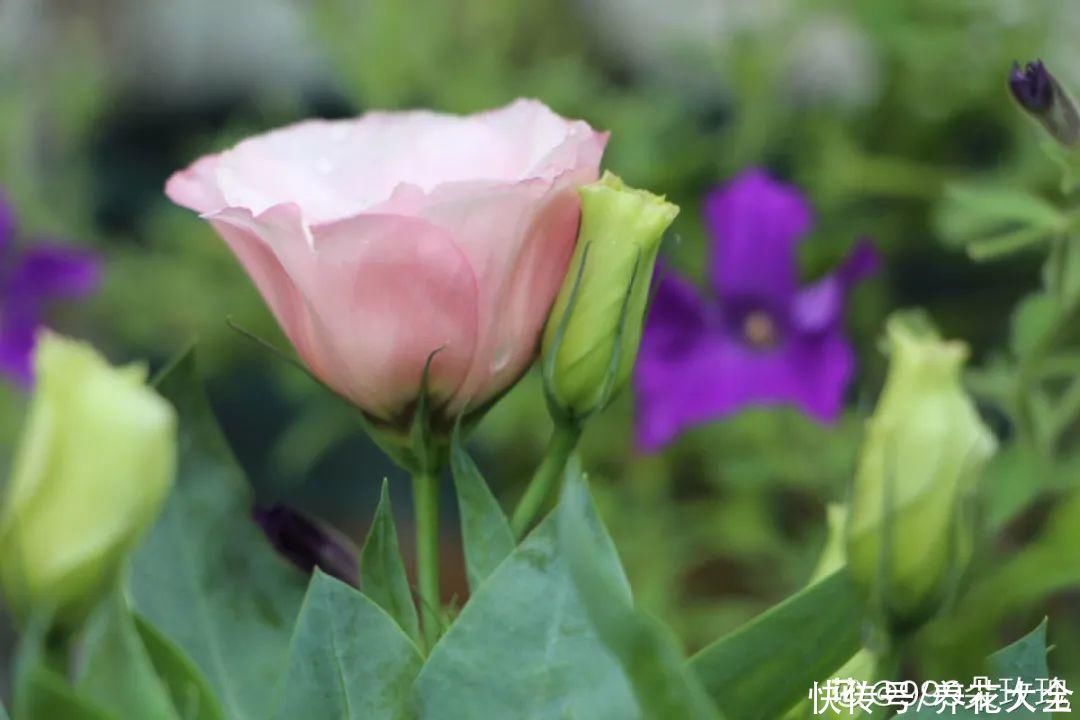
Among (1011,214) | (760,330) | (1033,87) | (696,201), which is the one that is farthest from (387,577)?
(696,201)

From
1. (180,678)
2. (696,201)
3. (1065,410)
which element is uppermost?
(696,201)

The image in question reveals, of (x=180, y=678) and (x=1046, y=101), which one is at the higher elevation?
(x=1046, y=101)

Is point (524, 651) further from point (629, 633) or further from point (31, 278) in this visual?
point (31, 278)

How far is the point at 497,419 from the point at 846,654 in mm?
616

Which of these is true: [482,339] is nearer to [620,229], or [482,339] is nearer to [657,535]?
[620,229]

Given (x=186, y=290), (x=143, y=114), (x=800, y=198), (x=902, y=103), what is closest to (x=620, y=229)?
(x=800, y=198)

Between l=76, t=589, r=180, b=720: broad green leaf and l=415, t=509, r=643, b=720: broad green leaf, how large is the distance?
40mm

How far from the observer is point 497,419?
84 cm

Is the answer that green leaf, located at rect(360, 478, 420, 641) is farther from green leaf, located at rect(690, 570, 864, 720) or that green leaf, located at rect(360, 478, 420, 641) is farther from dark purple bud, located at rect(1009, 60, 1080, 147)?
dark purple bud, located at rect(1009, 60, 1080, 147)

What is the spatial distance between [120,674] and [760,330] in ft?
1.91

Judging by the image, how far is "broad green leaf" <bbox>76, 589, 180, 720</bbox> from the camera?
0.20 m

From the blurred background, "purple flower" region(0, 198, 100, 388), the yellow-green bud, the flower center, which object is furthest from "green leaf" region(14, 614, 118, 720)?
"purple flower" region(0, 198, 100, 388)

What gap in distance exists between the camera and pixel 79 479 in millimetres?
174

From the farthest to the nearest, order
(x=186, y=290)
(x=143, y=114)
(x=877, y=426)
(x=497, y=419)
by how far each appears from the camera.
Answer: (x=143, y=114) → (x=186, y=290) → (x=497, y=419) → (x=877, y=426)
